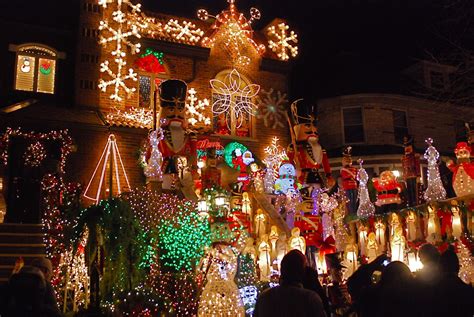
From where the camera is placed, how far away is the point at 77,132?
15.7 m

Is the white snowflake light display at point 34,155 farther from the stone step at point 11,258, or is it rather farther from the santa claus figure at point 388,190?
the santa claus figure at point 388,190

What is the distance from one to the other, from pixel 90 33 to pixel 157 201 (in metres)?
7.65

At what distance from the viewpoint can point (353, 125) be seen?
75.5ft

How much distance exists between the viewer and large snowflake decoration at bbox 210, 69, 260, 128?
738 inches

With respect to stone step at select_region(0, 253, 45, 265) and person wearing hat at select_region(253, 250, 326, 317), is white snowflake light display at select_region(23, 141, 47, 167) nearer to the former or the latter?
stone step at select_region(0, 253, 45, 265)

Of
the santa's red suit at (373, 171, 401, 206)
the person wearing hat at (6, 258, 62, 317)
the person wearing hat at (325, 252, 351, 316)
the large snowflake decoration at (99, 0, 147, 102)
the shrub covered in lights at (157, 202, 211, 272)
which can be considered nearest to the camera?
the person wearing hat at (6, 258, 62, 317)

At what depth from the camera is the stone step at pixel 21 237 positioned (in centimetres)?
1265

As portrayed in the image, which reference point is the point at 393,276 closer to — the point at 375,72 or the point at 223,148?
the point at 223,148

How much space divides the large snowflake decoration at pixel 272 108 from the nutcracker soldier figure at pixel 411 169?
19.5 feet

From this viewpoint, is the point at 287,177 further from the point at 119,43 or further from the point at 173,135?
the point at 119,43

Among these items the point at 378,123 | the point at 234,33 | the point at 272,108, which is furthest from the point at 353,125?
the point at 234,33

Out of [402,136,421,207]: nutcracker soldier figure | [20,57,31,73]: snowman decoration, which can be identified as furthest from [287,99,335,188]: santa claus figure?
[20,57,31,73]: snowman decoration

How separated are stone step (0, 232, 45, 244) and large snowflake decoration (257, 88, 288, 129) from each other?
923 centimetres

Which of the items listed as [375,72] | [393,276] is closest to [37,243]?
[393,276]
